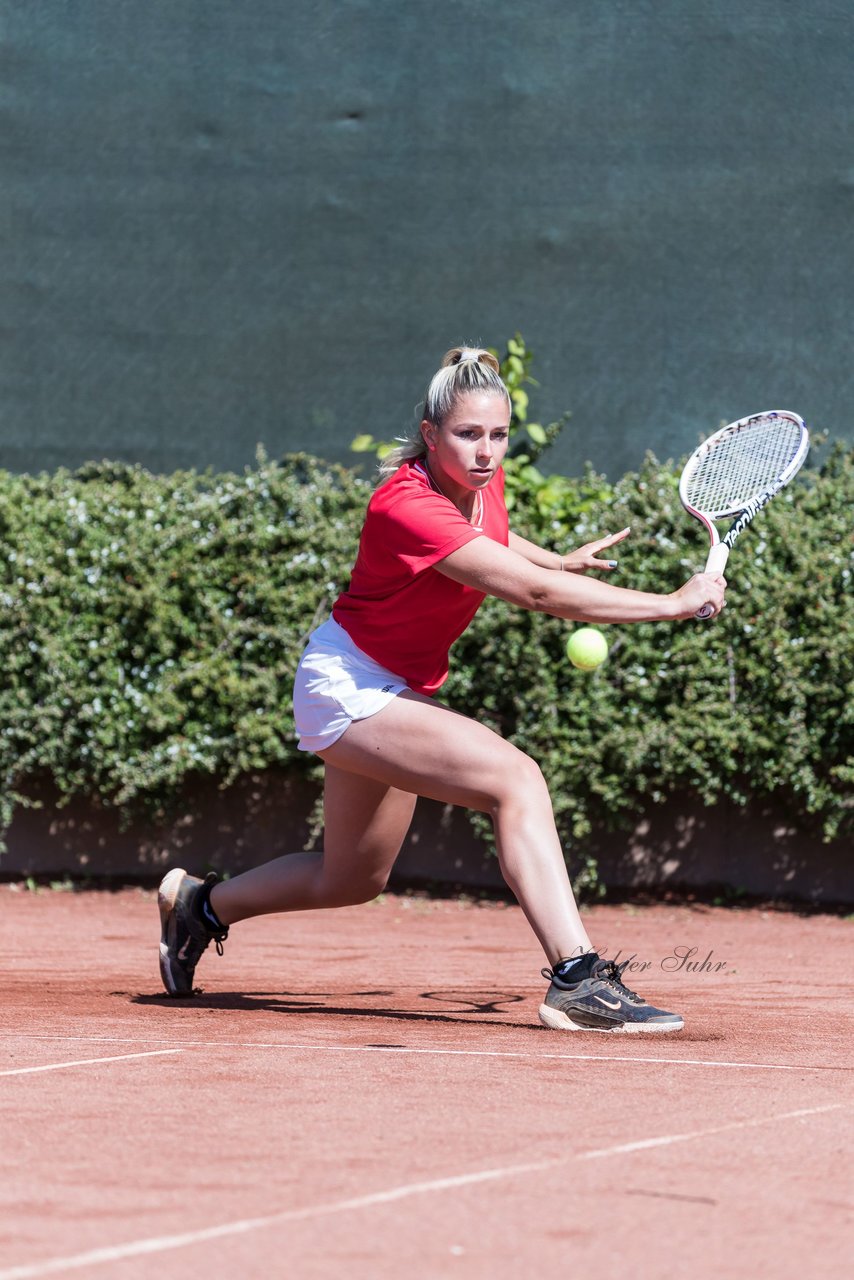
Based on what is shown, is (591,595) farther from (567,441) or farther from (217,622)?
(567,441)

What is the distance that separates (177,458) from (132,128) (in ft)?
6.75

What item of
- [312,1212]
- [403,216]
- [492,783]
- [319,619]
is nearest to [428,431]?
[492,783]

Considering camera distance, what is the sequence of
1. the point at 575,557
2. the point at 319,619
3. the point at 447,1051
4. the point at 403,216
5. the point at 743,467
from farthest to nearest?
the point at 403,216
the point at 319,619
the point at 743,467
the point at 575,557
the point at 447,1051

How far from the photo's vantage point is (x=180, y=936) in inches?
210

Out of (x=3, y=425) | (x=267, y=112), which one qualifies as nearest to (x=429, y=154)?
(x=267, y=112)

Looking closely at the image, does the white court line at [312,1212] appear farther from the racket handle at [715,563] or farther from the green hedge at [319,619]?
the green hedge at [319,619]

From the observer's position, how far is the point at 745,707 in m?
8.03

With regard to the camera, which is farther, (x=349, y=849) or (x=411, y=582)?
(x=349, y=849)

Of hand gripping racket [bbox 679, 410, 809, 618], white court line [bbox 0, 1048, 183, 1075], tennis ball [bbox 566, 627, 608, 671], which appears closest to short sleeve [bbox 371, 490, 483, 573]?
tennis ball [bbox 566, 627, 608, 671]

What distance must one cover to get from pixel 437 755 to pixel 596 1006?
811 millimetres

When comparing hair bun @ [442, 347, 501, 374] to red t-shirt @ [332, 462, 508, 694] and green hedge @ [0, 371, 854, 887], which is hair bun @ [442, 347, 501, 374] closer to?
red t-shirt @ [332, 462, 508, 694]

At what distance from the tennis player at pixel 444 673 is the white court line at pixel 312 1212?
122 centimetres

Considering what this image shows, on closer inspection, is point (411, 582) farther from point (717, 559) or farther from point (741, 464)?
point (741, 464)

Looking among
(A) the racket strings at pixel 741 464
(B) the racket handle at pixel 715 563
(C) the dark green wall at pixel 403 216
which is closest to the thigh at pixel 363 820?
(B) the racket handle at pixel 715 563
